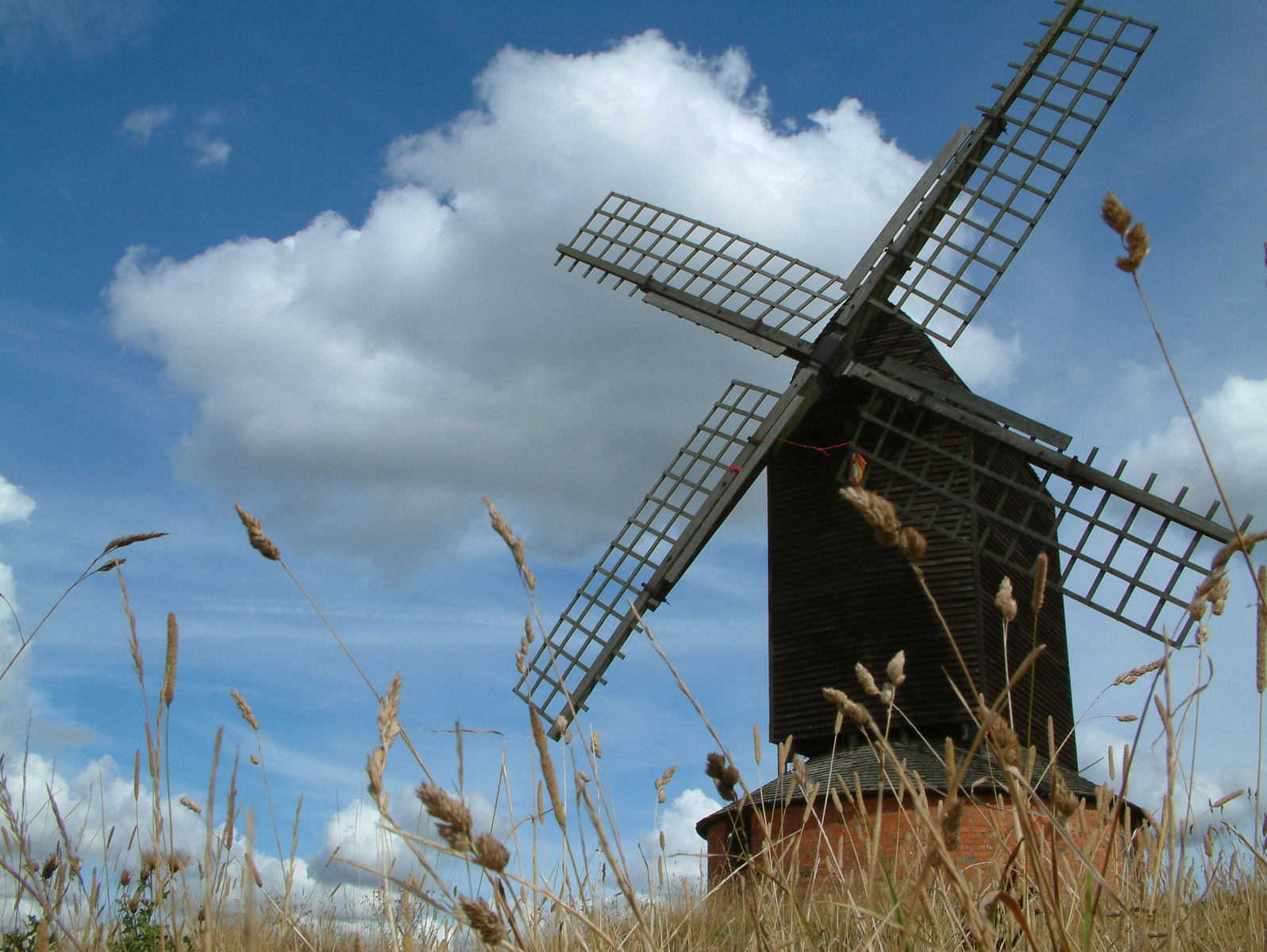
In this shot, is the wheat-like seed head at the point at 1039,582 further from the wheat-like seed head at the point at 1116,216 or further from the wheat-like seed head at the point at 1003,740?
the wheat-like seed head at the point at 1116,216

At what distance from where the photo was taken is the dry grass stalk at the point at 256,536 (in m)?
1.94

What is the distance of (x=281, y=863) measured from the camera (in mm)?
2943

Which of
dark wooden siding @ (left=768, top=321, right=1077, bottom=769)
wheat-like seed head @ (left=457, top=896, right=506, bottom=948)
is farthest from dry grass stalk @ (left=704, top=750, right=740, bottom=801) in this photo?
dark wooden siding @ (left=768, top=321, right=1077, bottom=769)

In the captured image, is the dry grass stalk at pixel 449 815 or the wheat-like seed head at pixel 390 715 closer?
the dry grass stalk at pixel 449 815

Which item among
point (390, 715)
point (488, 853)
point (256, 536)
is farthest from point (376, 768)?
point (256, 536)

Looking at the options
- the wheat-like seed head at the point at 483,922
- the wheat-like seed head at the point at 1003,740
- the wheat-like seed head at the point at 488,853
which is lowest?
the wheat-like seed head at the point at 483,922

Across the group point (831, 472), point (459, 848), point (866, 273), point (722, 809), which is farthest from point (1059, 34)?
point (459, 848)

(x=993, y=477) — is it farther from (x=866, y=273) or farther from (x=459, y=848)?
(x=459, y=848)

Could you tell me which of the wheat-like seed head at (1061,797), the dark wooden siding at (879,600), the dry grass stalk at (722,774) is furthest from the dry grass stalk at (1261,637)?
the dark wooden siding at (879,600)

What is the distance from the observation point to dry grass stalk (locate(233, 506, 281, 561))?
1.94 m

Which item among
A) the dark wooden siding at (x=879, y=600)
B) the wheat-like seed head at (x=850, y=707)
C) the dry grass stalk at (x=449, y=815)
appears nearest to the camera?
the dry grass stalk at (x=449, y=815)

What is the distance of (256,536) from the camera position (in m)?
1.95

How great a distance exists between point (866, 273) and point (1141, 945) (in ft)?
37.4

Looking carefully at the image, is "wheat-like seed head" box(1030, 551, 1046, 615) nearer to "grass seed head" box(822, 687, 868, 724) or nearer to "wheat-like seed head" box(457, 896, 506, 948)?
"grass seed head" box(822, 687, 868, 724)
